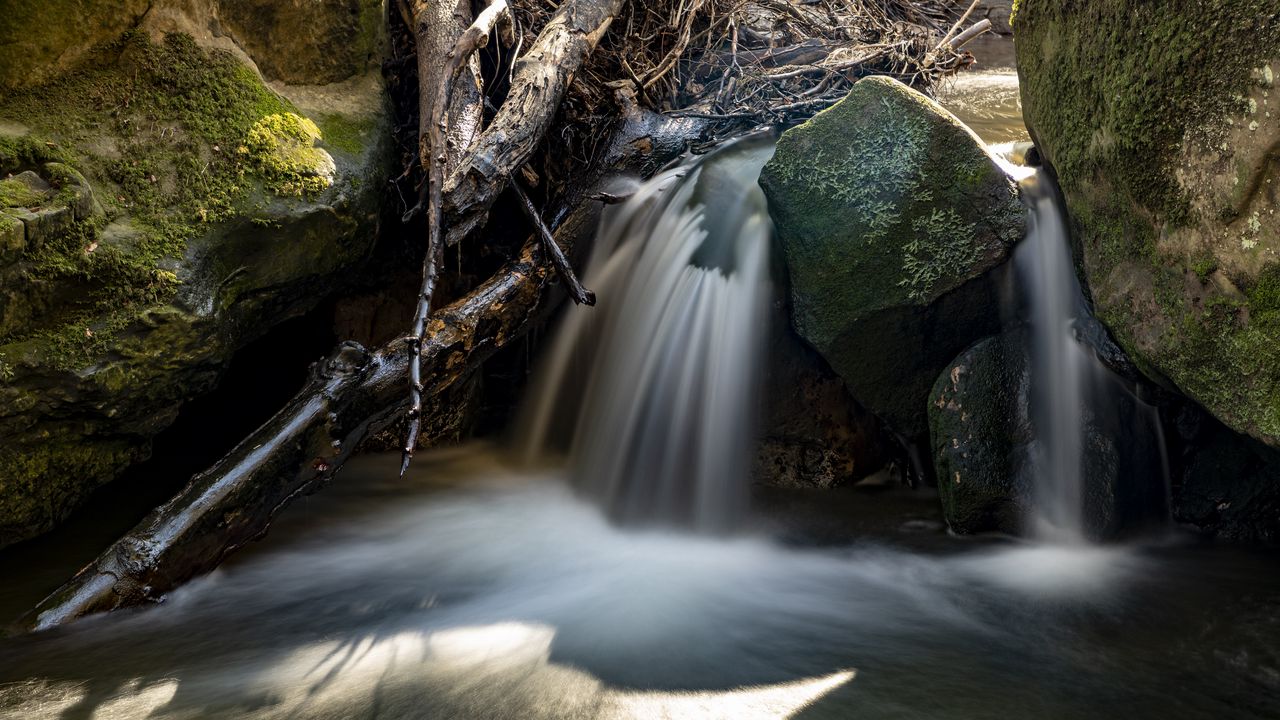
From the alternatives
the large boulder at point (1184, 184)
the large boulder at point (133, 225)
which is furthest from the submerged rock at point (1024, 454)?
the large boulder at point (133, 225)

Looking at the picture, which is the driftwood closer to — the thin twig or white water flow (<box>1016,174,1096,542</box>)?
the thin twig

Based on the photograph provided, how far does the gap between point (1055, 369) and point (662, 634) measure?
78.9 inches

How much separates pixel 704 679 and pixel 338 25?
3.52 metres

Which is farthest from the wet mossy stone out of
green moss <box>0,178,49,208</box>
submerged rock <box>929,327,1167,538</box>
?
green moss <box>0,178,49,208</box>

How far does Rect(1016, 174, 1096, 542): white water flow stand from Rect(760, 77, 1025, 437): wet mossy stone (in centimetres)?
13

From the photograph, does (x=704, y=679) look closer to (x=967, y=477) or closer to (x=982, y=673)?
(x=982, y=673)

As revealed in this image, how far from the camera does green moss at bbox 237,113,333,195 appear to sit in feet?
11.4

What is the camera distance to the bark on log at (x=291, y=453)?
277 cm

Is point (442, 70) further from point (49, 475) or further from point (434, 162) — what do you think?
point (49, 475)

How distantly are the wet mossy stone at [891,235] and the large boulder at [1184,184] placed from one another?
1.47 feet

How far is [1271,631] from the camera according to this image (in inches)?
101

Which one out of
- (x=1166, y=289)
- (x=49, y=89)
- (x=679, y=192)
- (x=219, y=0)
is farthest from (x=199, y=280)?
(x=1166, y=289)

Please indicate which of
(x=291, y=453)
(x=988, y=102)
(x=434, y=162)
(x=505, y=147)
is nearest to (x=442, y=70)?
(x=505, y=147)

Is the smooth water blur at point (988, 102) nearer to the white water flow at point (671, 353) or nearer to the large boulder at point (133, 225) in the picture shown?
the white water flow at point (671, 353)
